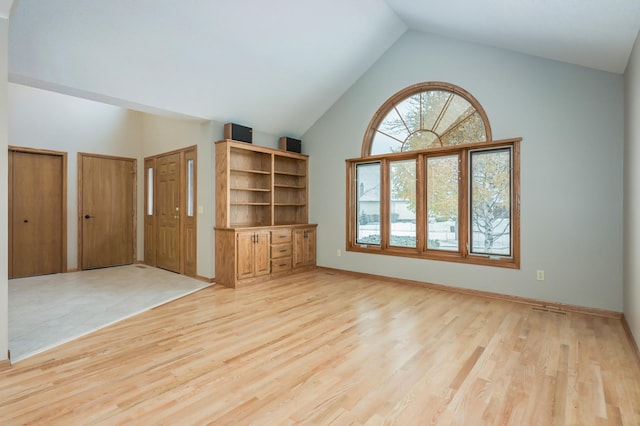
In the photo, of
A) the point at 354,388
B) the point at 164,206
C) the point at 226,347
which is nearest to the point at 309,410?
the point at 354,388

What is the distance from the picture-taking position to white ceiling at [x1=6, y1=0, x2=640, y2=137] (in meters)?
2.94

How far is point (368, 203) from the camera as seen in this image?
18.1 ft

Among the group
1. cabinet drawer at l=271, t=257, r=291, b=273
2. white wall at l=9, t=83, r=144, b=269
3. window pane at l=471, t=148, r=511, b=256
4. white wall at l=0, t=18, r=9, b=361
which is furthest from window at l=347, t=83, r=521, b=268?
white wall at l=9, t=83, r=144, b=269

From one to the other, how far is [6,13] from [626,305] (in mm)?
5621

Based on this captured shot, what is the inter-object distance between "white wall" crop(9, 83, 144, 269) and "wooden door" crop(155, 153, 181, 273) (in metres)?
0.75

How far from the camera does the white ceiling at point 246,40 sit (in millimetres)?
2936

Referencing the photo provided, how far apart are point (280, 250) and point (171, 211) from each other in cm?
208

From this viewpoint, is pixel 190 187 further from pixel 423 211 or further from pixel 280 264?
pixel 423 211

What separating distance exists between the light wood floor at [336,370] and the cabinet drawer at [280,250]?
1.65 metres

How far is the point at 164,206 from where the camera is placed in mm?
6059

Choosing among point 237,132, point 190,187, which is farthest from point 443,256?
point 190,187

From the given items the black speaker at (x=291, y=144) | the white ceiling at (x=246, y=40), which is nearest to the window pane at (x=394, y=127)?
the white ceiling at (x=246, y=40)

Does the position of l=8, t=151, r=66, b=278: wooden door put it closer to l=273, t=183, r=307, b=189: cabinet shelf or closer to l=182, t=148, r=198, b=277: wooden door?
l=182, t=148, r=198, b=277: wooden door

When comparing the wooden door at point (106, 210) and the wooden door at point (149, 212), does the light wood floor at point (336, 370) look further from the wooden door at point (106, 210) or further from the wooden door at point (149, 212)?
the wooden door at point (106, 210)
